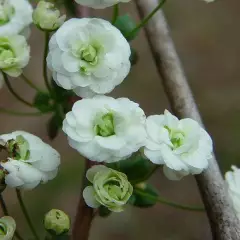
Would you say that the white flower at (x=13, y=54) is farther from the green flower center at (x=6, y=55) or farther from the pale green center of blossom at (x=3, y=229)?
the pale green center of blossom at (x=3, y=229)

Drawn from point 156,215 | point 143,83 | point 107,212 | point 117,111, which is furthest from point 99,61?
point 143,83

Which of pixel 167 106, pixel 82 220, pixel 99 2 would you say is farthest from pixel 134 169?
pixel 167 106

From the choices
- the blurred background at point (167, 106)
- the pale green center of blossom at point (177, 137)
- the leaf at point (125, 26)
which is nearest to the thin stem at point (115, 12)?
the leaf at point (125, 26)

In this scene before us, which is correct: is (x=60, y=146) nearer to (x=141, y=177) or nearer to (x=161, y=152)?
(x=141, y=177)

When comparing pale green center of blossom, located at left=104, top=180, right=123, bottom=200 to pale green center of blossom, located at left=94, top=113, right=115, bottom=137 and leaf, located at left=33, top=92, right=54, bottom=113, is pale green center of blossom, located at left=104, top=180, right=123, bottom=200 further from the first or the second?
leaf, located at left=33, top=92, right=54, bottom=113

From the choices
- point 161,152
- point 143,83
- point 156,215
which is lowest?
point 156,215

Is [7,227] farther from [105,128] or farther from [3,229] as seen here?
[105,128]

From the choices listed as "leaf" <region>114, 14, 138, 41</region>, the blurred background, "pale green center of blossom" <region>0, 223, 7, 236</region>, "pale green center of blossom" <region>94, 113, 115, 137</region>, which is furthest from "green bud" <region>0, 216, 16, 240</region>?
the blurred background
